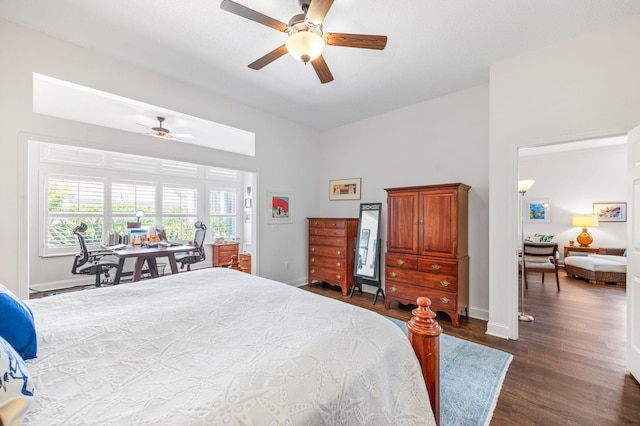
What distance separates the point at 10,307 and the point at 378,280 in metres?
3.69

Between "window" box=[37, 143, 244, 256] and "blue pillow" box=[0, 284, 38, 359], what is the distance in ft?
14.0

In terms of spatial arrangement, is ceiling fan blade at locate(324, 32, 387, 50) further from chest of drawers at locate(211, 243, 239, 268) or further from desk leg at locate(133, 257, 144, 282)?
chest of drawers at locate(211, 243, 239, 268)

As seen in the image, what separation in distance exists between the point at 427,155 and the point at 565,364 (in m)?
2.70

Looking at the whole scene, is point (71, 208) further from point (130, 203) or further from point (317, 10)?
point (317, 10)

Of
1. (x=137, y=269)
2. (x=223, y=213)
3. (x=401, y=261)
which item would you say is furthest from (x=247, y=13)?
(x=223, y=213)

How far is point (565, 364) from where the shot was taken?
7.39 ft

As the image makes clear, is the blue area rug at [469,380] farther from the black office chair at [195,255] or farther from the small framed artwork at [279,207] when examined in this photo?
the black office chair at [195,255]

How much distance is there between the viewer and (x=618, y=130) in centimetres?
227

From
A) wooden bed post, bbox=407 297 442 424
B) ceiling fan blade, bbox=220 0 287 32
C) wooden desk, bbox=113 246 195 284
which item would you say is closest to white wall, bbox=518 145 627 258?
wooden bed post, bbox=407 297 442 424

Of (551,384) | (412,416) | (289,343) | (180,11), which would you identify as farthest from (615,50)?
(180,11)

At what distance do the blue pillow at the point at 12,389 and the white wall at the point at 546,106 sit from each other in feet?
11.3

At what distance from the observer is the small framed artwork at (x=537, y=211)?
6590 mm

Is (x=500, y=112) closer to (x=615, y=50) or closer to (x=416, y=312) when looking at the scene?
(x=615, y=50)

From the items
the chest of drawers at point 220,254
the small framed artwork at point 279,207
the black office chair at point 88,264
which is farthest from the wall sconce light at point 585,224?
the black office chair at point 88,264
